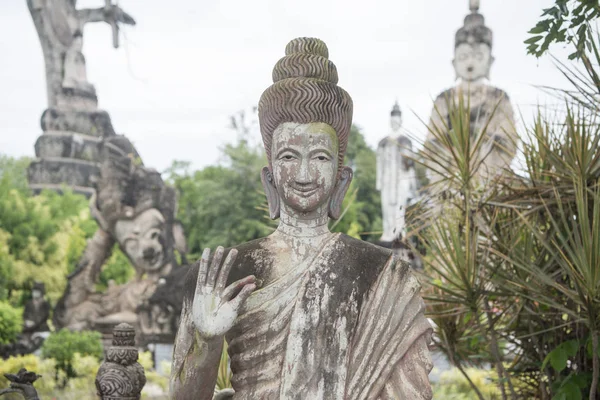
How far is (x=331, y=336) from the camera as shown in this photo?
3.56 metres

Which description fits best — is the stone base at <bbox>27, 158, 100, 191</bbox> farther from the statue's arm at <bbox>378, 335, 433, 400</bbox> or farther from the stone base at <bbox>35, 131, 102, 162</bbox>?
the statue's arm at <bbox>378, 335, 433, 400</bbox>

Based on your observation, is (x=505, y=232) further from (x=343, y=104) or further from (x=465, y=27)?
(x=465, y=27)

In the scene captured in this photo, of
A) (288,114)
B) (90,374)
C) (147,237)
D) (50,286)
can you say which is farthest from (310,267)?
(50,286)

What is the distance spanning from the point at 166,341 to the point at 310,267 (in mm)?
13036

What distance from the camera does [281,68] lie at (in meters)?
3.82

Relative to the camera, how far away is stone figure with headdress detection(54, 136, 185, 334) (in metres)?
17.4

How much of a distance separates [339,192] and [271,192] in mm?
328

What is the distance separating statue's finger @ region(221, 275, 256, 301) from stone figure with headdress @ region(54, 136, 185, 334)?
13811 mm

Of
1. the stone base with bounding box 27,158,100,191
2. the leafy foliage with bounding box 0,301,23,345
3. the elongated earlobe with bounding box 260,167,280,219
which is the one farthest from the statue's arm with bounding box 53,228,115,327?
the stone base with bounding box 27,158,100,191

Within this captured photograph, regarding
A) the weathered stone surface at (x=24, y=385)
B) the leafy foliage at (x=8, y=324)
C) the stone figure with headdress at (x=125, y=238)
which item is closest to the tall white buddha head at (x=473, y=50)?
the stone figure with headdress at (x=125, y=238)

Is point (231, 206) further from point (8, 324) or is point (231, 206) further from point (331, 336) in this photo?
point (331, 336)

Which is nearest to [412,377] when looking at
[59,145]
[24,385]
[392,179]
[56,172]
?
[24,385]

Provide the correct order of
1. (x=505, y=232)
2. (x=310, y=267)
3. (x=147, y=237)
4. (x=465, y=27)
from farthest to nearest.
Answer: (x=147, y=237) → (x=465, y=27) → (x=505, y=232) → (x=310, y=267)

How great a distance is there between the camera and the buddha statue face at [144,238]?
17.4 meters
